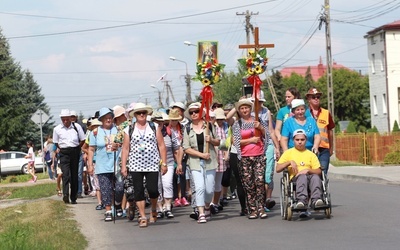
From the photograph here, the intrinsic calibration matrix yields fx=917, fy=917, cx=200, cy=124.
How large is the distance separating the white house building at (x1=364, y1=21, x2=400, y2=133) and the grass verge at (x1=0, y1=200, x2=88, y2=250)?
49587 millimetres

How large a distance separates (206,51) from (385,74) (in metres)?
53.3

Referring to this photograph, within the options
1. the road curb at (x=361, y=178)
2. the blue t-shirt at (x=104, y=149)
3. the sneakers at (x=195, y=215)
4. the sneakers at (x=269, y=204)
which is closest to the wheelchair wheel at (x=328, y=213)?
the sneakers at (x=269, y=204)

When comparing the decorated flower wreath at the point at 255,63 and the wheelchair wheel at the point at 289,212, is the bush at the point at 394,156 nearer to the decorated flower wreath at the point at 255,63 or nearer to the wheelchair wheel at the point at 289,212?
the decorated flower wreath at the point at 255,63

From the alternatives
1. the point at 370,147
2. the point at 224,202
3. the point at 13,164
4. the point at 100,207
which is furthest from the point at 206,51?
the point at 13,164

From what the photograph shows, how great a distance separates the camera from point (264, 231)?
12.5 metres

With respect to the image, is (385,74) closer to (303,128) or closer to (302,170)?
(303,128)

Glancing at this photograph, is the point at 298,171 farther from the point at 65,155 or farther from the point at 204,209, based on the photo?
the point at 65,155

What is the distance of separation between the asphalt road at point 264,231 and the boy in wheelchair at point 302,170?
34 cm

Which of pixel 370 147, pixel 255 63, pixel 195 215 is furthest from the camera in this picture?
pixel 370 147

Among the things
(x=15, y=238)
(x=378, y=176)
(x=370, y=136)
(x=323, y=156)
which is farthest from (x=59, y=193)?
(x=370, y=136)

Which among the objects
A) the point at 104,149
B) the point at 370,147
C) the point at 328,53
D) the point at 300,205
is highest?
the point at 328,53

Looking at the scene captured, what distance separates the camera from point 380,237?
11211 millimetres

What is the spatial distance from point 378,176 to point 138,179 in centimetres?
1273

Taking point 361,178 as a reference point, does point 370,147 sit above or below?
above
